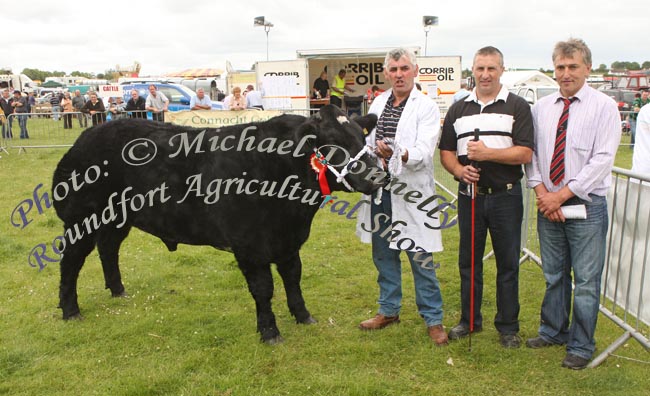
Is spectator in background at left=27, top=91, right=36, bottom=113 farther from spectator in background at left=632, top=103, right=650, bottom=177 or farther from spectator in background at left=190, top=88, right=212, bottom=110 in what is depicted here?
spectator in background at left=632, top=103, right=650, bottom=177

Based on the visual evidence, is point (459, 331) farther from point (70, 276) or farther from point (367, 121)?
point (70, 276)

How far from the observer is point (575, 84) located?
367 cm

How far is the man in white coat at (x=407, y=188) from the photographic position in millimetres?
4055

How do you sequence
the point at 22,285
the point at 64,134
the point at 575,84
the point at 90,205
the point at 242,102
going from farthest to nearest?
the point at 64,134, the point at 242,102, the point at 22,285, the point at 90,205, the point at 575,84

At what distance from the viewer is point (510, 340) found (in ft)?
13.9

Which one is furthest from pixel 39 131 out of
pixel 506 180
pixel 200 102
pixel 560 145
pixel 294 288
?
pixel 560 145

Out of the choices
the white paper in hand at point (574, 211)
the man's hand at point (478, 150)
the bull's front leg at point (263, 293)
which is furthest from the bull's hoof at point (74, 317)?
the white paper in hand at point (574, 211)

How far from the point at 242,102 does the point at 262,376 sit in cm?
1244

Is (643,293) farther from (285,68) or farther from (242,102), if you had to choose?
(285,68)

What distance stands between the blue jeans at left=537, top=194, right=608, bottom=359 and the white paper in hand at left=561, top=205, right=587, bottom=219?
0.05 meters

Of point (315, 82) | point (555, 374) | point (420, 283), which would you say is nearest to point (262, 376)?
point (420, 283)

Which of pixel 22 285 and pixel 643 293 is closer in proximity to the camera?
pixel 643 293

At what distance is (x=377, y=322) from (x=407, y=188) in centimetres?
125

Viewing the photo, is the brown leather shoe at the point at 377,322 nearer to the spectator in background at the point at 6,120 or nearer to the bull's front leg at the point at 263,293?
the bull's front leg at the point at 263,293
